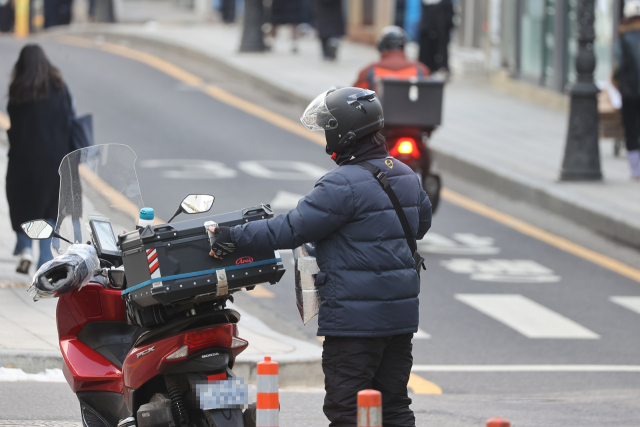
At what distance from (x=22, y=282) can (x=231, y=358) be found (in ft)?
15.2

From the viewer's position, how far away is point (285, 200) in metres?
12.5

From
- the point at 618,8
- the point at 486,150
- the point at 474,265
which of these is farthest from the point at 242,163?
the point at 618,8

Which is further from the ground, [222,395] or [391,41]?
[391,41]

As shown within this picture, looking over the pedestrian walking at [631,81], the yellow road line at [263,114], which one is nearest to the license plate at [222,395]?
the pedestrian walking at [631,81]

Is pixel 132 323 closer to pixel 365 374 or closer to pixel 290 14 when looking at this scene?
pixel 365 374

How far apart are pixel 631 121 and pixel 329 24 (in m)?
9.98

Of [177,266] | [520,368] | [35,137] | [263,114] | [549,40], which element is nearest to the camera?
[177,266]

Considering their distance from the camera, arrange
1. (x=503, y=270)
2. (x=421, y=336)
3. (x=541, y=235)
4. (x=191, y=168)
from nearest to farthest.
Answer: (x=421, y=336) → (x=503, y=270) → (x=541, y=235) → (x=191, y=168)

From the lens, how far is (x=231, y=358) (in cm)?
494

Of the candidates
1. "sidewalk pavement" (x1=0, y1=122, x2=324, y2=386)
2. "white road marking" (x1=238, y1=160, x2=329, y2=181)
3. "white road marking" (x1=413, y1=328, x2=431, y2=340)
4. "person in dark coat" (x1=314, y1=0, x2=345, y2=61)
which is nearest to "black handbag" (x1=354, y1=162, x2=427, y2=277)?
"sidewalk pavement" (x1=0, y1=122, x2=324, y2=386)

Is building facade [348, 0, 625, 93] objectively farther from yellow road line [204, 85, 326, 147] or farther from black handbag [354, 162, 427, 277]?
black handbag [354, 162, 427, 277]

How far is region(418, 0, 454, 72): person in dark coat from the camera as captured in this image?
2125cm

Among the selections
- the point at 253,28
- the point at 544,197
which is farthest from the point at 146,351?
the point at 253,28

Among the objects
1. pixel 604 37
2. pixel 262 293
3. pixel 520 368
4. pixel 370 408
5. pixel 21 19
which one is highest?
pixel 21 19
